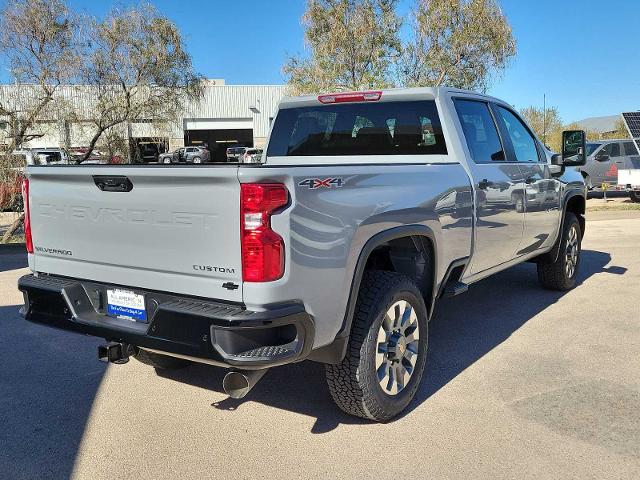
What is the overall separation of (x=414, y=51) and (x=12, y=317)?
15515 millimetres

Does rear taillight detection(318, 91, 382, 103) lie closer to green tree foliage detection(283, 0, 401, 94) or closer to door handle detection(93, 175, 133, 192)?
door handle detection(93, 175, 133, 192)

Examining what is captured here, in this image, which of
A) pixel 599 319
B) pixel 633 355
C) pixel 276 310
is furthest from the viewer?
pixel 599 319

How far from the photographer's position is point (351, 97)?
4.92 metres

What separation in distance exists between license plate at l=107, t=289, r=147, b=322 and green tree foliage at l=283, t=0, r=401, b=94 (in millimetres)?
15796

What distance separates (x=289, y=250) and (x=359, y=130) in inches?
92.4

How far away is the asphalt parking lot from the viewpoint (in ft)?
10.3

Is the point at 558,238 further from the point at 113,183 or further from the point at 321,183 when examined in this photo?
the point at 113,183

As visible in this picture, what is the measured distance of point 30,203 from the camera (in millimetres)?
3627

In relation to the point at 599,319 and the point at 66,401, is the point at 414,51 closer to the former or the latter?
the point at 599,319

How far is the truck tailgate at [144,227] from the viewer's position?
280 centimetres

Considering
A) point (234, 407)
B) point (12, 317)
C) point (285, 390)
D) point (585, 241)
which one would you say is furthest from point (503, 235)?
point (585, 241)

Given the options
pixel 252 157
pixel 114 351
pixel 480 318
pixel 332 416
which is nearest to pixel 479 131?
pixel 480 318

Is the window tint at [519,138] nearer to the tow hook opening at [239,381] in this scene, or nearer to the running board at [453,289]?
the running board at [453,289]

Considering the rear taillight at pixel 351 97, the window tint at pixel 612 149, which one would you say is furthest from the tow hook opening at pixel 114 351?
the window tint at pixel 612 149
